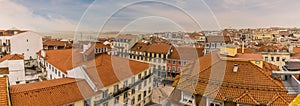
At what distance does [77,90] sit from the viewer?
8.67 metres

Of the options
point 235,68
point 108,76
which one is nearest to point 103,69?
point 108,76

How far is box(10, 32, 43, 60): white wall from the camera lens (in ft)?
62.6

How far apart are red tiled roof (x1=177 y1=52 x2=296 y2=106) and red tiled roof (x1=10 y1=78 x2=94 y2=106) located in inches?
176

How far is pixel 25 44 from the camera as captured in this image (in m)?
19.4

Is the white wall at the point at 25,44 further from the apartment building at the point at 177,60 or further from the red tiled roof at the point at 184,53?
the red tiled roof at the point at 184,53

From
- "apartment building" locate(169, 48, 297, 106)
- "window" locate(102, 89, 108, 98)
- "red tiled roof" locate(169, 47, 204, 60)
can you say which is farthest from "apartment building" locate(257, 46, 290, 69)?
"window" locate(102, 89, 108, 98)

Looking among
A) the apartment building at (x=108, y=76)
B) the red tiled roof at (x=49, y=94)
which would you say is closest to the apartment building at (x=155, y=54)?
the apartment building at (x=108, y=76)

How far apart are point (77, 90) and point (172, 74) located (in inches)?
487

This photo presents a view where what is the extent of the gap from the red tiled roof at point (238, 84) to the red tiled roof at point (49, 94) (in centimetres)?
447

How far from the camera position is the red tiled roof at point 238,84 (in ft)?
16.4

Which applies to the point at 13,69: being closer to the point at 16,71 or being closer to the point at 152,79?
the point at 16,71

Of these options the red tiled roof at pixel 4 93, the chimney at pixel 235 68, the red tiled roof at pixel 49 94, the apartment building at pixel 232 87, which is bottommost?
the red tiled roof at pixel 49 94

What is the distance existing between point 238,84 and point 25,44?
19797 millimetres

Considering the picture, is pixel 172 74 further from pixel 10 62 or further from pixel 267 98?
pixel 267 98
